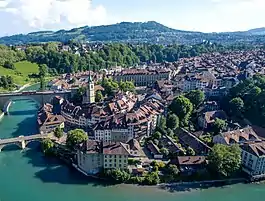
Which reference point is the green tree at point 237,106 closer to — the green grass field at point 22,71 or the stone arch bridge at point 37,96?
the stone arch bridge at point 37,96

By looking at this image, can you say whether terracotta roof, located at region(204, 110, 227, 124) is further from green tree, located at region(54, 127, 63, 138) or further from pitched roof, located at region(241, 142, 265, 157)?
green tree, located at region(54, 127, 63, 138)

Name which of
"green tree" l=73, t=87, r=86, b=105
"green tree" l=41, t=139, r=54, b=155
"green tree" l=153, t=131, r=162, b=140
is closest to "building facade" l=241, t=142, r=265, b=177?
"green tree" l=153, t=131, r=162, b=140

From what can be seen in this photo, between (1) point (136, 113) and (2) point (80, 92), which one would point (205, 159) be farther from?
(2) point (80, 92)

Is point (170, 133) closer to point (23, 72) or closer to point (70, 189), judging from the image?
point (70, 189)

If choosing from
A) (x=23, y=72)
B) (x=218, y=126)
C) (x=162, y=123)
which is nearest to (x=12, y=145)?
(x=162, y=123)

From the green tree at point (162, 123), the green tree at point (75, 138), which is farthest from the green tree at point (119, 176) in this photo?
the green tree at point (162, 123)

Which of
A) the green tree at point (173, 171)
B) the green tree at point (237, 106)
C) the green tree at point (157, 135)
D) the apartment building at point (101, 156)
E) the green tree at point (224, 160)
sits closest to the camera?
the green tree at point (224, 160)
